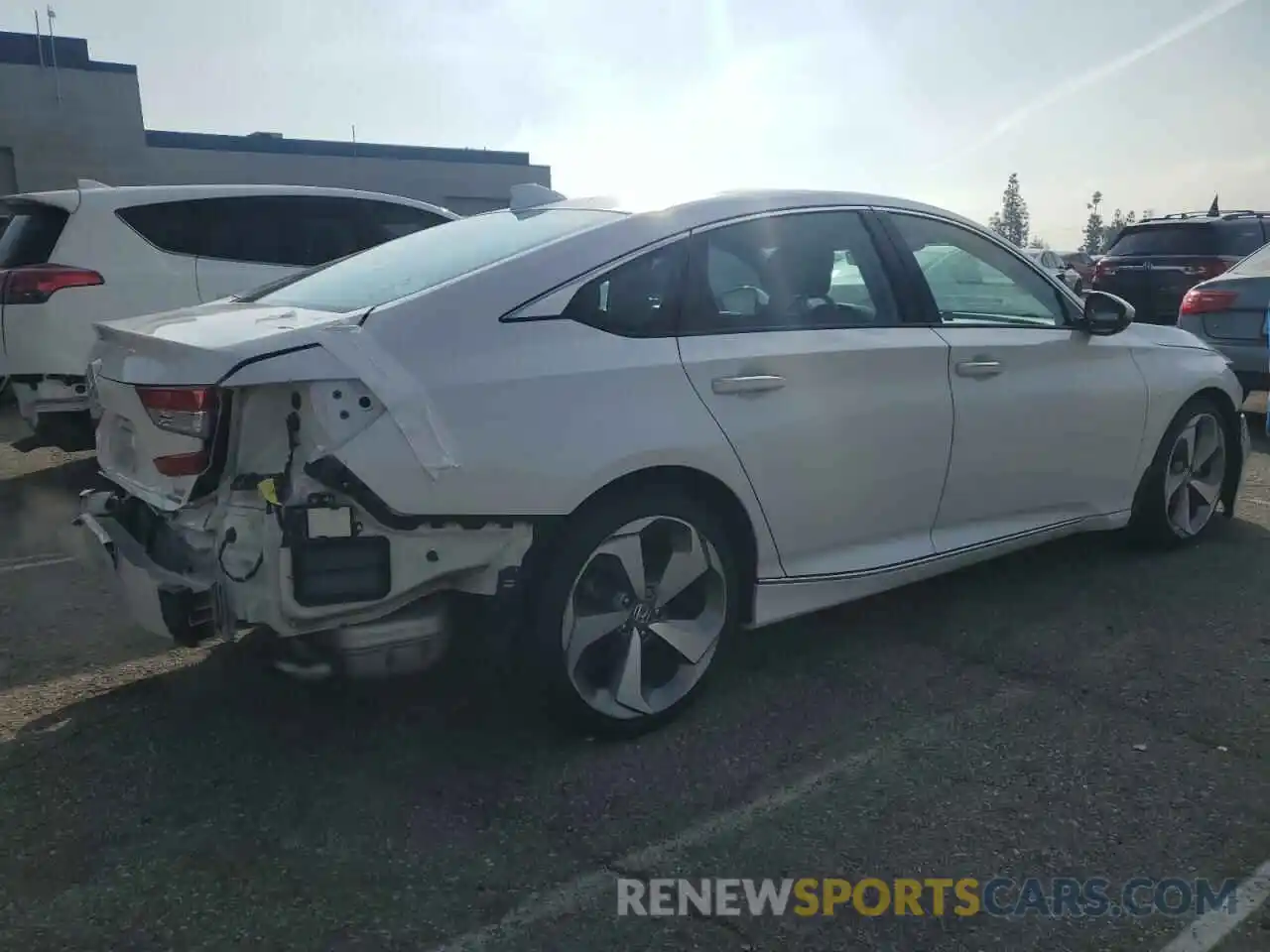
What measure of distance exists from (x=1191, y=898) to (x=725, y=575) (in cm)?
149

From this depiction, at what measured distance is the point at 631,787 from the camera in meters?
3.00

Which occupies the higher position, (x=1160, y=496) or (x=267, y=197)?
(x=267, y=197)

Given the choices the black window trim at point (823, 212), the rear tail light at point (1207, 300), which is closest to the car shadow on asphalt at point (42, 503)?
the black window trim at point (823, 212)

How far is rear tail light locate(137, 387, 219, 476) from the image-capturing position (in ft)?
9.20

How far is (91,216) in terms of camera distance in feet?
21.4

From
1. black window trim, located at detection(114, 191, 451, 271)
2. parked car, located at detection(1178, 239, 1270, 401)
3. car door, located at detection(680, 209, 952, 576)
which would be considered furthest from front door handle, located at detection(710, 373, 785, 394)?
parked car, located at detection(1178, 239, 1270, 401)

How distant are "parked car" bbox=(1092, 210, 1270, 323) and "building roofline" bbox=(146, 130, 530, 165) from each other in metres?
25.3

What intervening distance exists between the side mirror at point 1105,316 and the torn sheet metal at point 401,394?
2973 mm

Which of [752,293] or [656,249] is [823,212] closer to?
[752,293]

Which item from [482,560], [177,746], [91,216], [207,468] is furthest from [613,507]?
[91,216]

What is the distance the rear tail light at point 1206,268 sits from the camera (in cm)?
1162

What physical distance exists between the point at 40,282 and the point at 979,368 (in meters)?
5.25

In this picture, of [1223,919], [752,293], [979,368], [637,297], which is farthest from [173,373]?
[1223,919]

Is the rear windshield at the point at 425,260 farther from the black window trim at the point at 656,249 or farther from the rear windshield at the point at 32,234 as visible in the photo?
the rear windshield at the point at 32,234
